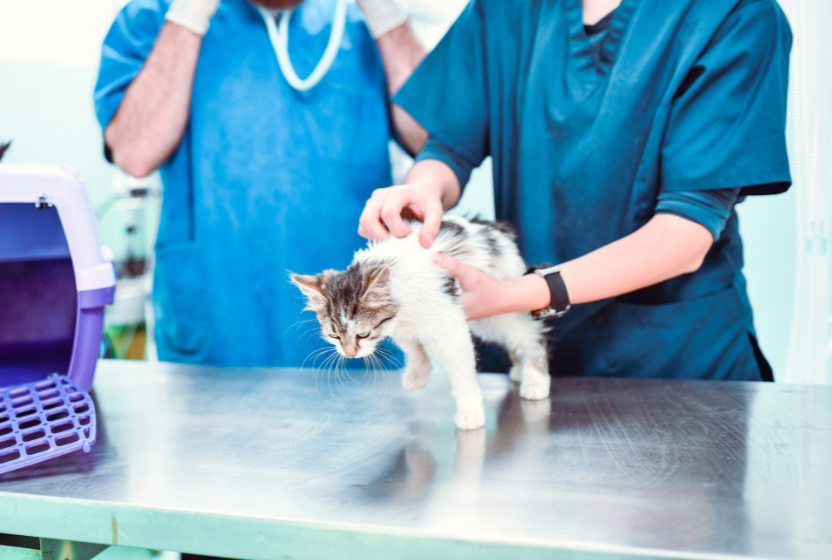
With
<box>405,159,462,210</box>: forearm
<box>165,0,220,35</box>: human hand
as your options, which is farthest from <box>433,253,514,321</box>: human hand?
<box>165,0,220,35</box>: human hand

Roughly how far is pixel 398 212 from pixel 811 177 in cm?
123

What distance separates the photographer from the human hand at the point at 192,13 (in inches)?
55.7

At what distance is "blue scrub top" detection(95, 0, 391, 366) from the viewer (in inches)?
60.9

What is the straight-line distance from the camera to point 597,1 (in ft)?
4.04

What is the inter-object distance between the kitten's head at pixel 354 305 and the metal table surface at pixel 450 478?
160 mm

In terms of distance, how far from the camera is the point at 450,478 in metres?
0.79

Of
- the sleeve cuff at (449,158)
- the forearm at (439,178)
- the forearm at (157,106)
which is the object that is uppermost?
the forearm at (157,106)

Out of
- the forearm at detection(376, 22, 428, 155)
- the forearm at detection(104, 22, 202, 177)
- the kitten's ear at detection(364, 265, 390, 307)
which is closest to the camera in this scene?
the kitten's ear at detection(364, 265, 390, 307)

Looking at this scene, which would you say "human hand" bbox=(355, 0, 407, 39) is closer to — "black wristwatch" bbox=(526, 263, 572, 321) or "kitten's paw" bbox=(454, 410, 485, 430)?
"black wristwatch" bbox=(526, 263, 572, 321)

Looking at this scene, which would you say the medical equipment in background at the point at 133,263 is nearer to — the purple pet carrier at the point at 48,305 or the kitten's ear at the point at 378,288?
the purple pet carrier at the point at 48,305

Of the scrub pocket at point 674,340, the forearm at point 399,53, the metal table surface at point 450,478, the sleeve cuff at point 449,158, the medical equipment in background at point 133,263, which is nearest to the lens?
the metal table surface at point 450,478

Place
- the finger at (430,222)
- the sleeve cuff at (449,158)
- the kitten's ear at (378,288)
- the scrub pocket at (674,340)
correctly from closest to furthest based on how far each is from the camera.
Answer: the kitten's ear at (378,288) → the finger at (430,222) → the scrub pocket at (674,340) → the sleeve cuff at (449,158)

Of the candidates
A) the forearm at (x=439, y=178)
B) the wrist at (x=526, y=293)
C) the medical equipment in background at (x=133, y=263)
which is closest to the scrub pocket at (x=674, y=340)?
the wrist at (x=526, y=293)

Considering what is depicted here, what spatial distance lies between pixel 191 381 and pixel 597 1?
1246 mm
